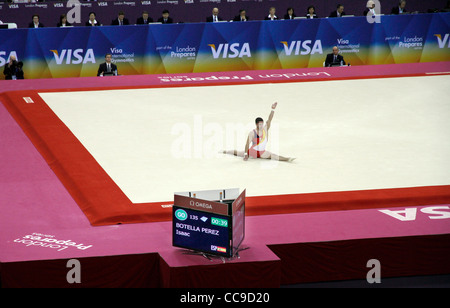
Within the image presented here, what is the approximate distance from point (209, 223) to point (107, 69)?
390 inches

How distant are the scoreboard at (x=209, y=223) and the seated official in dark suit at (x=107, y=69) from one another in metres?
9.52

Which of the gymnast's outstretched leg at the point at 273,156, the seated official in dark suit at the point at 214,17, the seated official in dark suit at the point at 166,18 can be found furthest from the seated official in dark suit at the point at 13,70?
the gymnast's outstretched leg at the point at 273,156

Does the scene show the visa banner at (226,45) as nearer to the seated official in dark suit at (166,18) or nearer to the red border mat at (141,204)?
the seated official in dark suit at (166,18)

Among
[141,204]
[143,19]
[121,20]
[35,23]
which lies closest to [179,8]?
[143,19]

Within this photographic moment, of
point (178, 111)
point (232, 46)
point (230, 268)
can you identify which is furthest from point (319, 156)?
point (232, 46)

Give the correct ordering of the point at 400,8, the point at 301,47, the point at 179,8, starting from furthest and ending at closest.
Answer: the point at 400,8 < the point at 179,8 < the point at 301,47

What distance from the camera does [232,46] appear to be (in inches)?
706

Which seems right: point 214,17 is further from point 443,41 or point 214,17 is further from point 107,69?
point 443,41

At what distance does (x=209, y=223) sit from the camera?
7262 millimetres

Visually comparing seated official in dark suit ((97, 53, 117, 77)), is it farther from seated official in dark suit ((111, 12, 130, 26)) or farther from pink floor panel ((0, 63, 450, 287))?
pink floor panel ((0, 63, 450, 287))

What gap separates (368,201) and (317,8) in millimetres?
13059

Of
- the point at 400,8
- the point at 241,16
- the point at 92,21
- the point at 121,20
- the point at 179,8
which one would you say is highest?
the point at 400,8

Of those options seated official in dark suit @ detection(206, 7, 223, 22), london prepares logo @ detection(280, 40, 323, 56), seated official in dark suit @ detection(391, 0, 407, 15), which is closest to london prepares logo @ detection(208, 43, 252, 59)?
london prepares logo @ detection(280, 40, 323, 56)

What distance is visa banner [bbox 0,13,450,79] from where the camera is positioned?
55.6ft
